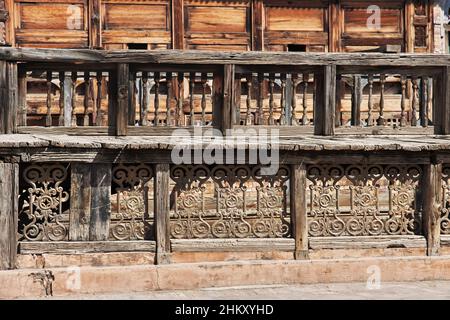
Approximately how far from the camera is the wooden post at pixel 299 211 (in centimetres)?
686

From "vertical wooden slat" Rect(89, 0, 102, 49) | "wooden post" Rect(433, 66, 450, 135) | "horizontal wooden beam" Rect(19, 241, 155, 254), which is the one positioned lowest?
"horizontal wooden beam" Rect(19, 241, 155, 254)

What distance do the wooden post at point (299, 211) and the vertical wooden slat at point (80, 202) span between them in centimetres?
191

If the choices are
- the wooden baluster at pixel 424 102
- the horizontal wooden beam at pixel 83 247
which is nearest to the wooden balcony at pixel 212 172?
the horizontal wooden beam at pixel 83 247

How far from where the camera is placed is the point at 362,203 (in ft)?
23.2

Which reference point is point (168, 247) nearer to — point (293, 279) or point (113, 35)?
point (293, 279)

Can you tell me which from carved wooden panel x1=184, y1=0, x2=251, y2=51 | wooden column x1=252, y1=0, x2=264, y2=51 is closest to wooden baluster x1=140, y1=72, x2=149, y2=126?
carved wooden panel x1=184, y1=0, x2=251, y2=51

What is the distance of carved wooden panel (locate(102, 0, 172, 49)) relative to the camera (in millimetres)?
15367

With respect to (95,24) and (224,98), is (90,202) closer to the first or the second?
(224,98)

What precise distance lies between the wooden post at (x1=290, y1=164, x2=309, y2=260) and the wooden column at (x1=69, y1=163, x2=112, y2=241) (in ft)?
5.69

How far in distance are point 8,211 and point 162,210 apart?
138 centimetres

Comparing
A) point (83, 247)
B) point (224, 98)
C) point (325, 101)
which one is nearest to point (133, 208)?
point (83, 247)

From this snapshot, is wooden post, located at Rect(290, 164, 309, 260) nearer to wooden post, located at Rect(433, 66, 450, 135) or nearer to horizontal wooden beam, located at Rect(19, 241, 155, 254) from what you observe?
horizontal wooden beam, located at Rect(19, 241, 155, 254)
